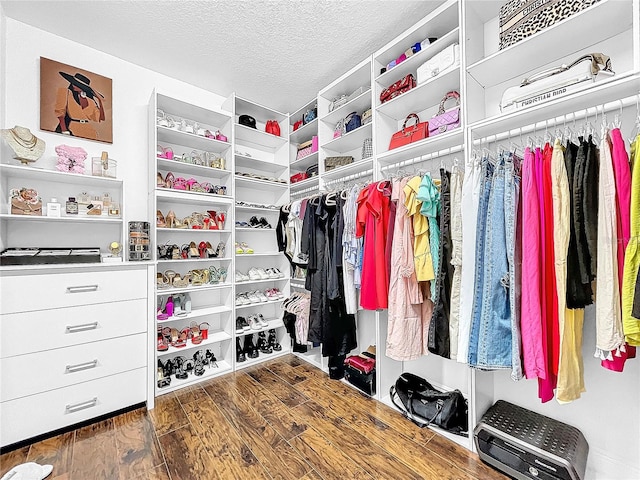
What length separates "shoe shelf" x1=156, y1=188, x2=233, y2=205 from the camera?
2.25 metres

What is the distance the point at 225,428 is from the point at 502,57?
9.03 ft

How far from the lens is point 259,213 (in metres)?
3.12

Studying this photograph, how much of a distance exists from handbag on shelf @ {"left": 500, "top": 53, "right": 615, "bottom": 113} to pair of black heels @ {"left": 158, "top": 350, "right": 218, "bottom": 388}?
9.62 feet

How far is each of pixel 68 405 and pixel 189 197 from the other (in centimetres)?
160

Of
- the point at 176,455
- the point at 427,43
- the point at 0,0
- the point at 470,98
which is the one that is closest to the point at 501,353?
the point at 470,98

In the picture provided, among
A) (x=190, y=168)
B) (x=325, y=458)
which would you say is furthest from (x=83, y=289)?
(x=325, y=458)

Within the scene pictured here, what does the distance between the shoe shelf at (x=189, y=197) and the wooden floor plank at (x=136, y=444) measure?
5.32ft

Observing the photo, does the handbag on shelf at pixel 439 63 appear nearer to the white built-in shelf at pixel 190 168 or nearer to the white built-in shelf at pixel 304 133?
the white built-in shelf at pixel 304 133

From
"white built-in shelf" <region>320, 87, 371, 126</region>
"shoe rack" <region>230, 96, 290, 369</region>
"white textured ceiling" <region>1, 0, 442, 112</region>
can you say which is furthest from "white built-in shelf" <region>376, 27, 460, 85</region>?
"shoe rack" <region>230, 96, 290, 369</region>

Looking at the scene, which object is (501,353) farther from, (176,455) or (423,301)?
(176,455)

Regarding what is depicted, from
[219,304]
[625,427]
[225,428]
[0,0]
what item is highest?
[0,0]

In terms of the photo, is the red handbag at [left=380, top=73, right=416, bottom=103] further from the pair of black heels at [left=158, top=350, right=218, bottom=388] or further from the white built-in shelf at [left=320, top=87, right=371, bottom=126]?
the pair of black heels at [left=158, top=350, right=218, bottom=388]

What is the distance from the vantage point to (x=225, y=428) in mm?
1748

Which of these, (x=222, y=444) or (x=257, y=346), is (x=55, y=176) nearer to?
(x=222, y=444)
